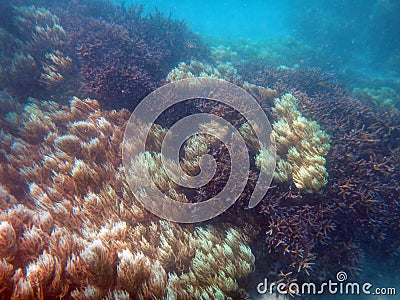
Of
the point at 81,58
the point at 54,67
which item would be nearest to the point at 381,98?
the point at 81,58

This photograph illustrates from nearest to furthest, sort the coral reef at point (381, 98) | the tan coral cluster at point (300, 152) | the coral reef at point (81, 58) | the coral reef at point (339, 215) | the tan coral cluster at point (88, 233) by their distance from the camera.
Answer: the tan coral cluster at point (88, 233) < the coral reef at point (339, 215) < the tan coral cluster at point (300, 152) < the coral reef at point (81, 58) < the coral reef at point (381, 98)

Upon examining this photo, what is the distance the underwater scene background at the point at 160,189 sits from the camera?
2699 mm

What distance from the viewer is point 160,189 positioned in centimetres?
381

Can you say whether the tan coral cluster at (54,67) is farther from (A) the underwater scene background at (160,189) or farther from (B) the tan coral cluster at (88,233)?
(B) the tan coral cluster at (88,233)

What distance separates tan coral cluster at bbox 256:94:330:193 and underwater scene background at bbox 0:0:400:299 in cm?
2

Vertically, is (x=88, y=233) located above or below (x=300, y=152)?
below

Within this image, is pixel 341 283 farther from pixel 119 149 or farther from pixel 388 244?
pixel 119 149

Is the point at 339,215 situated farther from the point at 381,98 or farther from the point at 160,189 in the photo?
the point at 381,98

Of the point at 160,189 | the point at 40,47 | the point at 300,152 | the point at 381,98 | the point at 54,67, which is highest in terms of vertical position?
the point at 381,98

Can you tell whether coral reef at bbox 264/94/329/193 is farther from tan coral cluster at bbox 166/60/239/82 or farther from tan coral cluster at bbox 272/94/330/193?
tan coral cluster at bbox 166/60/239/82

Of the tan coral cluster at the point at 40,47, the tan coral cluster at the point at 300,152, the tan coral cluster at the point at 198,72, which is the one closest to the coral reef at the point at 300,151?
the tan coral cluster at the point at 300,152

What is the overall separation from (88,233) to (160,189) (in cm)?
120

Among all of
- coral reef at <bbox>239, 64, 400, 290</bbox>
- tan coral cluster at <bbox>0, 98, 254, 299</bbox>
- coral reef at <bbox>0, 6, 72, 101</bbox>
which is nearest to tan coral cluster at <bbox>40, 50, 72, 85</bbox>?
coral reef at <bbox>0, 6, 72, 101</bbox>

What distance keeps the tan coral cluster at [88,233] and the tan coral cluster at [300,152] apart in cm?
135
